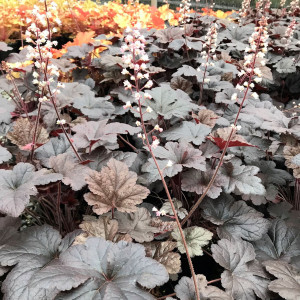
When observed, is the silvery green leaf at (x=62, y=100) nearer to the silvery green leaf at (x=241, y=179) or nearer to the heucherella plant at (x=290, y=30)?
the silvery green leaf at (x=241, y=179)

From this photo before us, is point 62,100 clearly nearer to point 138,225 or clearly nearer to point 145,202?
point 145,202

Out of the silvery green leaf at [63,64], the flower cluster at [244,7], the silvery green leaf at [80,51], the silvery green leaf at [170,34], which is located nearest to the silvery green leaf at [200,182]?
the silvery green leaf at [63,64]

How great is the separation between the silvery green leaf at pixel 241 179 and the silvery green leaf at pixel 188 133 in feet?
0.70

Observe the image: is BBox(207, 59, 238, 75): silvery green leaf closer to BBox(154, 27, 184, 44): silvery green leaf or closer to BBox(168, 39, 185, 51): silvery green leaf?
BBox(168, 39, 185, 51): silvery green leaf

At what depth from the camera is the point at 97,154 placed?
1.66m

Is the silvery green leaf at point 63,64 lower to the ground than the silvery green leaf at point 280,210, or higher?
higher

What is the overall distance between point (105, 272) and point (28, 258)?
14.6 inches

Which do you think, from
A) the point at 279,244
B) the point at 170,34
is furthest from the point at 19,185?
the point at 170,34

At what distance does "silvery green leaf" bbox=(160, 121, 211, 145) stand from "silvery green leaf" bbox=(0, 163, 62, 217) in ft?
2.47

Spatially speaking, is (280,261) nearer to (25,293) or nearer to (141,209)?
(141,209)

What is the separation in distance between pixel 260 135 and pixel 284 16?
3.89 metres

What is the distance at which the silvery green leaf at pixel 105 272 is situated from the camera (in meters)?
0.96

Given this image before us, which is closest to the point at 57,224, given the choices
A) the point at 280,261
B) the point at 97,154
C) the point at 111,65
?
the point at 97,154

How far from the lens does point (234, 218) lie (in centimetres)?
153
